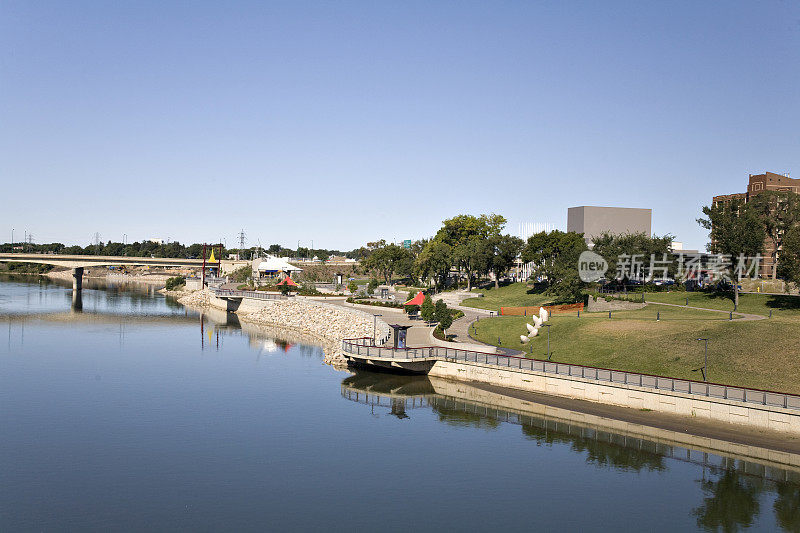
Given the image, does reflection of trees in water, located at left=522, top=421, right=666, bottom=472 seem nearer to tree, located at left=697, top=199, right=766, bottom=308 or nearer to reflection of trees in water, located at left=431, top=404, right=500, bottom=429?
reflection of trees in water, located at left=431, top=404, right=500, bottom=429

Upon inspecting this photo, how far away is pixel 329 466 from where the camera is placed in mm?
36531

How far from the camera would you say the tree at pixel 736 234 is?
242 ft

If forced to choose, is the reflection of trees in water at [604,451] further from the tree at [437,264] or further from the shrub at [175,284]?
the shrub at [175,284]

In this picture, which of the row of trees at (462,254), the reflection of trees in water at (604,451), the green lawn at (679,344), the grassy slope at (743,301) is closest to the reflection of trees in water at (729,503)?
the reflection of trees in water at (604,451)

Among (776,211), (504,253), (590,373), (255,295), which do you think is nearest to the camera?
(590,373)

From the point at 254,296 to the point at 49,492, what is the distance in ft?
304

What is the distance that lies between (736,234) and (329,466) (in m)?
60.3

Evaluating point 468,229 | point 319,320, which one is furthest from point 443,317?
point 468,229

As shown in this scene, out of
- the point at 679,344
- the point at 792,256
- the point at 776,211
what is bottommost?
the point at 679,344

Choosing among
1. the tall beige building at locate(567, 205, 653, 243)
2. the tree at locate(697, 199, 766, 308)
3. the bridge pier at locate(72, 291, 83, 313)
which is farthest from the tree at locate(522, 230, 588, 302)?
the bridge pier at locate(72, 291, 83, 313)

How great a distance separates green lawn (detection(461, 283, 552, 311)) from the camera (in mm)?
94769

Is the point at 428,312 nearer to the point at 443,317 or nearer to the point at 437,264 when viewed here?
the point at 443,317

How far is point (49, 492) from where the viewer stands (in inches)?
1262

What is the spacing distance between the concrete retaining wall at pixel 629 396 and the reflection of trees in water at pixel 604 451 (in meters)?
5.05
